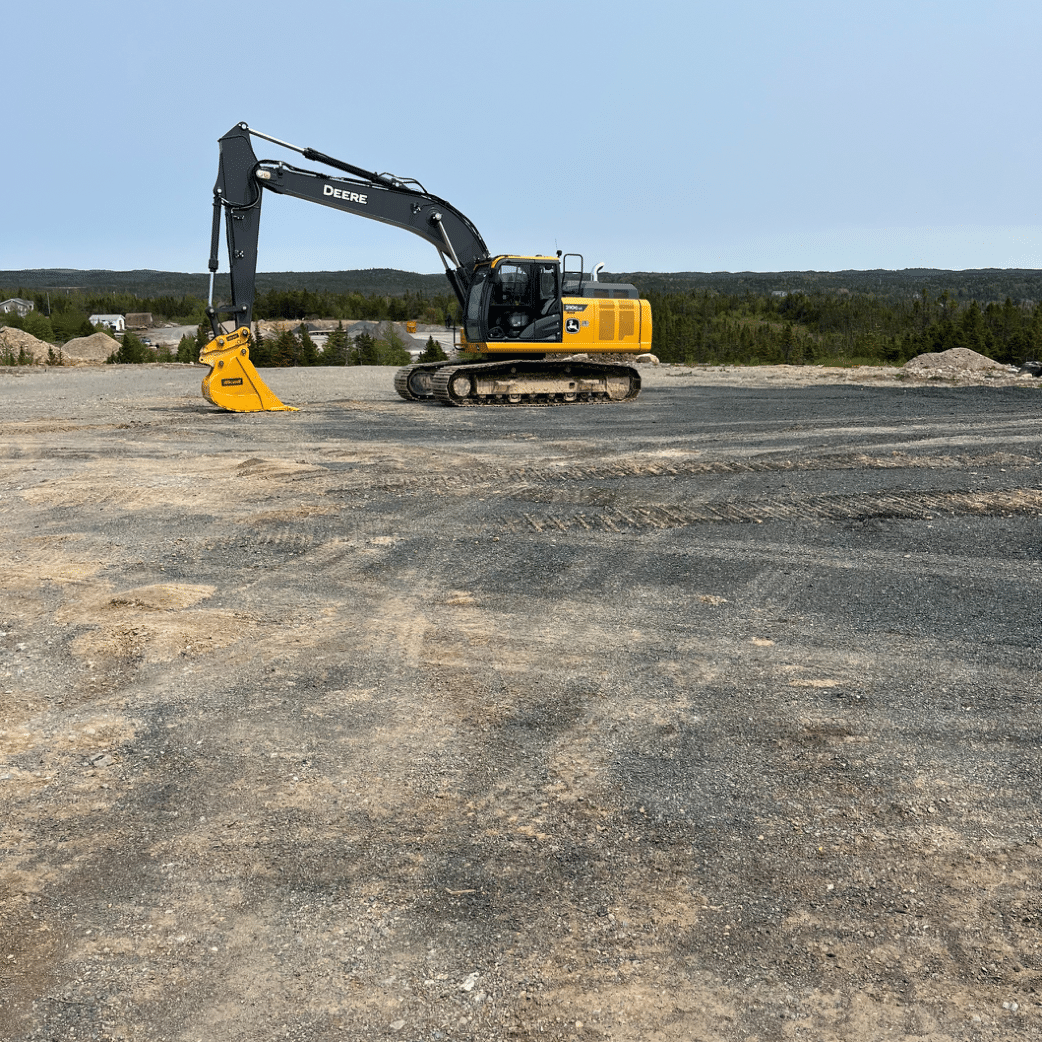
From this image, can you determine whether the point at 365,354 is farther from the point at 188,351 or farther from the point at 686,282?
the point at 686,282

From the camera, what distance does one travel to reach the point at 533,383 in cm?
2002

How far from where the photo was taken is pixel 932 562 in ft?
24.8

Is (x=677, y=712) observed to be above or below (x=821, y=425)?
below

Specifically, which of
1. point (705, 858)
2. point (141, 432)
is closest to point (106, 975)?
point (705, 858)

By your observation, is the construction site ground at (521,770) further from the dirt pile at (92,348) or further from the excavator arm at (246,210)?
the dirt pile at (92,348)

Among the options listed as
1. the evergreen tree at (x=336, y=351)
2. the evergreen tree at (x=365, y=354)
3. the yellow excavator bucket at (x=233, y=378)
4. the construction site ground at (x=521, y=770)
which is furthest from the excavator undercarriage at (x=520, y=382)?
the evergreen tree at (x=365, y=354)

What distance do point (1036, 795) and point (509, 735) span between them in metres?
2.24

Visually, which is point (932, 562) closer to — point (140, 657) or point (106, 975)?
point (140, 657)

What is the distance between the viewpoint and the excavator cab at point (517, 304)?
64.2 ft

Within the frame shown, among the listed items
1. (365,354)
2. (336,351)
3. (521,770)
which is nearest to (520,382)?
(521,770)

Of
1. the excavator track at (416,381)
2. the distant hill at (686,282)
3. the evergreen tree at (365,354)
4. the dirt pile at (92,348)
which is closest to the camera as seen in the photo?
the excavator track at (416,381)

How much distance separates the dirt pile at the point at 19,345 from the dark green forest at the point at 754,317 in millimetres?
1928

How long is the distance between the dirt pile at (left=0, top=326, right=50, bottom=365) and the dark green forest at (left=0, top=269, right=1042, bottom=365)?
193 centimetres

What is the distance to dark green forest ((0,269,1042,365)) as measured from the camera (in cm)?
4806
